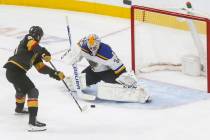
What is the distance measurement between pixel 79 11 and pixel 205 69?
11.6 ft

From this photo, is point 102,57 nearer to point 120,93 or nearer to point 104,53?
point 104,53

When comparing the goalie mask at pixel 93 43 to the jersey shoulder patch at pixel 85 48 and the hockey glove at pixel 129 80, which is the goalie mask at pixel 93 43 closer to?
the jersey shoulder patch at pixel 85 48

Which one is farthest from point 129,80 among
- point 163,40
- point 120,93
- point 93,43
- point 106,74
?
point 163,40

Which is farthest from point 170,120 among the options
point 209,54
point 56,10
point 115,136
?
point 56,10

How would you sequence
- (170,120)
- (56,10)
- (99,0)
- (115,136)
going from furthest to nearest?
(56,10) < (99,0) < (170,120) < (115,136)

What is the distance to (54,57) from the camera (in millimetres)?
6895

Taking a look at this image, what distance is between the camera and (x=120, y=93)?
521cm

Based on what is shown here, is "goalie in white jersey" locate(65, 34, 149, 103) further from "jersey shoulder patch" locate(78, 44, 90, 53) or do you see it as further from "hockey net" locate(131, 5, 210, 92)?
"hockey net" locate(131, 5, 210, 92)

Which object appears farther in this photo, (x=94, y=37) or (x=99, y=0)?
(x=99, y=0)

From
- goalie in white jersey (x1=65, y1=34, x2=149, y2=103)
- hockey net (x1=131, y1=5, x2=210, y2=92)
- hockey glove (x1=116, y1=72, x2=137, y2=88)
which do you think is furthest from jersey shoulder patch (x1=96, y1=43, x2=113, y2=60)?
hockey net (x1=131, y1=5, x2=210, y2=92)

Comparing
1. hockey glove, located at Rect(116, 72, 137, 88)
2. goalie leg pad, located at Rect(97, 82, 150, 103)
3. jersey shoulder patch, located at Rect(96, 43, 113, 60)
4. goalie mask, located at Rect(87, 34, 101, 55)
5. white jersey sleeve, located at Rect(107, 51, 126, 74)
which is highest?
goalie mask, located at Rect(87, 34, 101, 55)

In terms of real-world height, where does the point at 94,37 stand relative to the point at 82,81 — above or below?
above

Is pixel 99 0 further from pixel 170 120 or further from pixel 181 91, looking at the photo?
pixel 170 120

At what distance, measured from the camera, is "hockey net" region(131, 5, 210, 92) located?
19.1 ft
